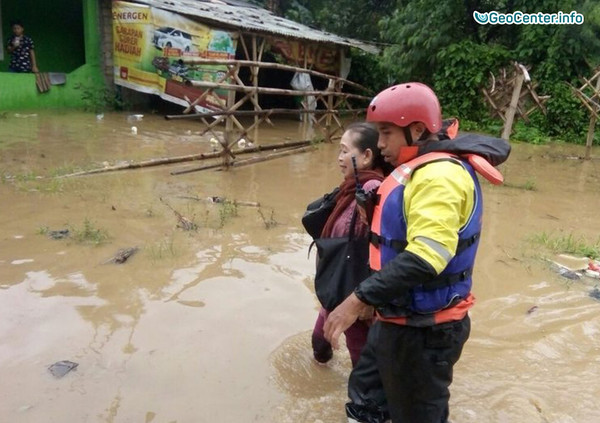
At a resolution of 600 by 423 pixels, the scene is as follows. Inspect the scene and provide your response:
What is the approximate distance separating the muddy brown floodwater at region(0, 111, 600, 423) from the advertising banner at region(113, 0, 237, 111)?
6057 mm

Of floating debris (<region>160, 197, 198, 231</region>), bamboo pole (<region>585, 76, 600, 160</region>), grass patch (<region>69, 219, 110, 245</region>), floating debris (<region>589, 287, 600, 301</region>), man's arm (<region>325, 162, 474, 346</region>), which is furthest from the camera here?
bamboo pole (<region>585, 76, 600, 160</region>)

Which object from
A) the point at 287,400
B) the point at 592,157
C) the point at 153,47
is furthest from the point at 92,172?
the point at 592,157

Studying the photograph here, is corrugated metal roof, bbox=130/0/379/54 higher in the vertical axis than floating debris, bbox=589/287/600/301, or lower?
higher

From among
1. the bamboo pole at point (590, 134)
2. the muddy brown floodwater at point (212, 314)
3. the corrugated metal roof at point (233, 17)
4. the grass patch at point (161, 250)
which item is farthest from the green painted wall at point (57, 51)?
the bamboo pole at point (590, 134)

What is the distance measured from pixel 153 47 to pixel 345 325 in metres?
→ 12.1

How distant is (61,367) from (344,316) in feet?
5.86

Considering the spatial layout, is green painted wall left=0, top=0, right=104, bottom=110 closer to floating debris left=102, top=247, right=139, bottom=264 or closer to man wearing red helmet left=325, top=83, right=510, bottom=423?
floating debris left=102, top=247, right=139, bottom=264

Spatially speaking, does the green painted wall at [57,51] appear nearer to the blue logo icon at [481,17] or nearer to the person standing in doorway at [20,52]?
the person standing in doorway at [20,52]

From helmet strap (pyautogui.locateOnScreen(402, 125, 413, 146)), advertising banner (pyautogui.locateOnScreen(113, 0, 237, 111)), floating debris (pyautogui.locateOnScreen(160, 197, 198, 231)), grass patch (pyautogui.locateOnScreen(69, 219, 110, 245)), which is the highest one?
helmet strap (pyautogui.locateOnScreen(402, 125, 413, 146))

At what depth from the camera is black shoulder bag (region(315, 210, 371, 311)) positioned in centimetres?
245

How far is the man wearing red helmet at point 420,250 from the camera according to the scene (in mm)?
1789

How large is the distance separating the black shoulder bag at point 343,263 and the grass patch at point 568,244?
3387 mm

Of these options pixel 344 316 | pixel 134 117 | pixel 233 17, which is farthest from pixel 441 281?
pixel 233 17

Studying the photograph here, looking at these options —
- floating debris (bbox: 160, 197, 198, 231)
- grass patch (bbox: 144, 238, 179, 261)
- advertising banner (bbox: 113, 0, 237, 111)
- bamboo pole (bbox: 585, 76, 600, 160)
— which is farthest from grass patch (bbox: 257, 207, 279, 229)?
advertising banner (bbox: 113, 0, 237, 111)
